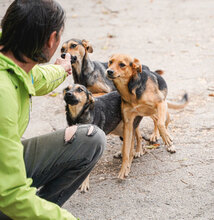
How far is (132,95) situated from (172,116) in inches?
51.5

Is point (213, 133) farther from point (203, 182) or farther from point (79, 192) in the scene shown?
point (79, 192)

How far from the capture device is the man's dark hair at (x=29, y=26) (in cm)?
214

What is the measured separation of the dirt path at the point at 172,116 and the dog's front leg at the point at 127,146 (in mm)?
78

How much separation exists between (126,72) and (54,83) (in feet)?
3.98

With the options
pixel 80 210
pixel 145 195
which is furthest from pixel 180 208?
pixel 80 210

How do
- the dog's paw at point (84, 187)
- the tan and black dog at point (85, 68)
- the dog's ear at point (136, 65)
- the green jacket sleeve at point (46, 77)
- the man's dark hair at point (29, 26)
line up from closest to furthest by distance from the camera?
the man's dark hair at point (29, 26)
the green jacket sleeve at point (46, 77)
the dog's paw at point (84, 187)
the dog's ear at point (136, 65)
the tan and black dog at point (85, 68)

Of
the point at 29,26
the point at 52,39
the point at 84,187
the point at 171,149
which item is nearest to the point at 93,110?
the point at 84,187

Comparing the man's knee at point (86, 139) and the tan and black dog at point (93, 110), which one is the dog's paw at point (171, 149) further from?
the man's knee at point (86, 139)

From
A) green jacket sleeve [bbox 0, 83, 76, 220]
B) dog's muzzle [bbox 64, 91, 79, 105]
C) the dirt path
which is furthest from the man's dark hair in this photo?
the dirt path

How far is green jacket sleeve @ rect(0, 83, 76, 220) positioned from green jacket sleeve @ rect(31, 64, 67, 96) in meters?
1.01

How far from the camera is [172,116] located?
532cm

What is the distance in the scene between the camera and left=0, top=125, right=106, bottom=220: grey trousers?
2.68m

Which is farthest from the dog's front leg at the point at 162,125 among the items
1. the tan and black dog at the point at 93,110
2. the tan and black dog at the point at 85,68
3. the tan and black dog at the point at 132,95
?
the tan and black dog at the point at 85,68

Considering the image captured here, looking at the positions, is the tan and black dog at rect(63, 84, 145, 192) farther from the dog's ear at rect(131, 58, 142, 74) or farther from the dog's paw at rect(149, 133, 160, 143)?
the dog's ear at rect(131, 58, 142, 74)
